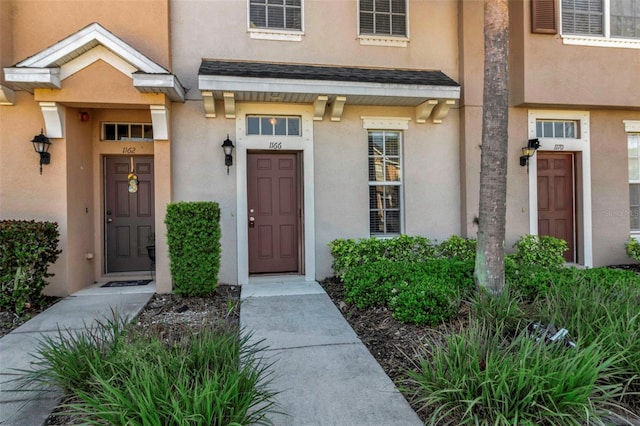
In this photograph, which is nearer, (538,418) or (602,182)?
(538,418)

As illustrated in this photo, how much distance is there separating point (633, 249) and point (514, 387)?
22.2 ft

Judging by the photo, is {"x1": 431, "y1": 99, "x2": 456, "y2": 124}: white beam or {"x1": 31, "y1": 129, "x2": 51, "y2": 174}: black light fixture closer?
{"x1": 31, "y1": 129, "x2": 51, "y2": 174}: black light fixture

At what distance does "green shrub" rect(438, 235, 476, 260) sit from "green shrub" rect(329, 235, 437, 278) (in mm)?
193

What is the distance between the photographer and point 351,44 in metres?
6.69

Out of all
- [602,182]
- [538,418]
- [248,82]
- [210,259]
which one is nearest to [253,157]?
[248,82]

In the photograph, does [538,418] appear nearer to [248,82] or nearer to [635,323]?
[635,323]

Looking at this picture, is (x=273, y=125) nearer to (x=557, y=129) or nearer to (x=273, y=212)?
(x=273, y=212)

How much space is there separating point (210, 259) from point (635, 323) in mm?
4989

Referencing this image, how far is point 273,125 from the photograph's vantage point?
21.7ft

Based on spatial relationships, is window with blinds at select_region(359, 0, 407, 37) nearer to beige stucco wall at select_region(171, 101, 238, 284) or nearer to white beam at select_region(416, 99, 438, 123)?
white beam at select_region(416, 99, 438, 123)

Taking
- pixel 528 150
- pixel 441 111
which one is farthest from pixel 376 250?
pixel 528 150

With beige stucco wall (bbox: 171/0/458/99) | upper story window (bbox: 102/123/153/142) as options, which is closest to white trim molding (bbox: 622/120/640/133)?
beige stucco wall (bbox: 171/0/458/99)

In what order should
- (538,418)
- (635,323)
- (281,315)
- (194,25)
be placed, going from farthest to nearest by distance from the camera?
(194,25), (281,315), (635,323), (538,418)

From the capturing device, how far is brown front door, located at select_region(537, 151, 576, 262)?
7.35 meters
